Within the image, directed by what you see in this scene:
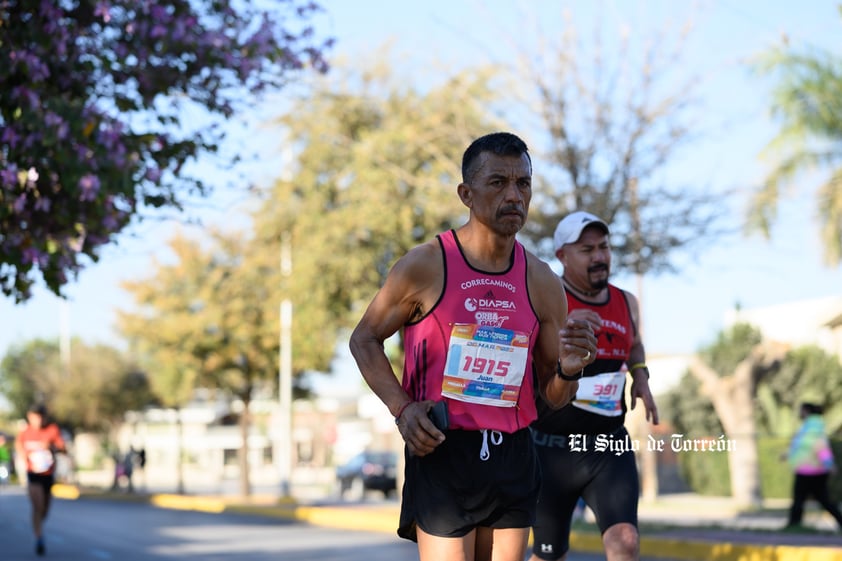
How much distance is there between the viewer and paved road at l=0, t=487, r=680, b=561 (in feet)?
50.8

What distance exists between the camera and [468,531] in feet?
14.8

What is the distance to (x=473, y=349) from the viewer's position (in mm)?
4441

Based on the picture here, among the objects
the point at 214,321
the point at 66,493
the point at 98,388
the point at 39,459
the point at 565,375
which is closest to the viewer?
the point at 565,375

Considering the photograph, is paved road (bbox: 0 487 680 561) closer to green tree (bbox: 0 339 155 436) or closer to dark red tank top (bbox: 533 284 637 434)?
dark red tank top (bbox: 533 284 637 434)

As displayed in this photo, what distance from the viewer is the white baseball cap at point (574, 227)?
684 cm

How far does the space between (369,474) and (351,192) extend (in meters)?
13.8

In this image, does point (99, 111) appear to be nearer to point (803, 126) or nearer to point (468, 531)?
point (468, 531)

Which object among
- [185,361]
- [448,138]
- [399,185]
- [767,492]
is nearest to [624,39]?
[448,138]

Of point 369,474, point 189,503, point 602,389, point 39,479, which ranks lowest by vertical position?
point 189,503

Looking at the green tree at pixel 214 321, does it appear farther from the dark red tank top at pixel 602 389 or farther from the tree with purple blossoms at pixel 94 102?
the dark red tank top at pixel 602 389

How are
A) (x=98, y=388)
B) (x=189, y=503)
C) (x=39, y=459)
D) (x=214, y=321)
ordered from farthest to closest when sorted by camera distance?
(x=98, y=388)
(x=214, y=321)
(x=189, y=503)
(x=39, y=459)

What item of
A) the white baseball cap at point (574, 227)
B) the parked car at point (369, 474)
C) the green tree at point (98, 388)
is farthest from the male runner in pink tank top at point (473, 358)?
the green tree at point (98, 388)

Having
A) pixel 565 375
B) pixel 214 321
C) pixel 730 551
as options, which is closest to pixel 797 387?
pixel 214 321

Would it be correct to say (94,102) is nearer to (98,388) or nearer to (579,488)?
(579,488)
